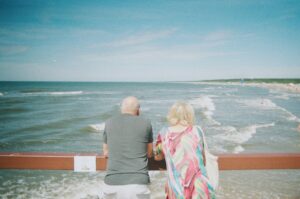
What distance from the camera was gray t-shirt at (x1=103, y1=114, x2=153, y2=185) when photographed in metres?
2.10

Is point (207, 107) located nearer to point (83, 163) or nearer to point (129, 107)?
point (129, 107)

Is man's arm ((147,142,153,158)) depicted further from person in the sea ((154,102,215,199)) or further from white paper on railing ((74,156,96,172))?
white paper on railing ((74,156,96,172))

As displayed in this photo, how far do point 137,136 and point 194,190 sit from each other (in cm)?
61

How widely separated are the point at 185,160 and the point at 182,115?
351 mm

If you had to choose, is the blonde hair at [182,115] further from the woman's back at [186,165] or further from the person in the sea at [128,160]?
the person in the sea at [128,160]

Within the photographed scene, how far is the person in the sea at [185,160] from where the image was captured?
1878mm

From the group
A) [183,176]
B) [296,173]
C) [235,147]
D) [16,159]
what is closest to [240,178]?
[296,173]

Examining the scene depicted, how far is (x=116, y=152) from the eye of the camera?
82.8 inches

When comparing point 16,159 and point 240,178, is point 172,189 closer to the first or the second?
point 16,159

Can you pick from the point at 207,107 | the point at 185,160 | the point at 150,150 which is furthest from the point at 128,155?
the point at 207,107

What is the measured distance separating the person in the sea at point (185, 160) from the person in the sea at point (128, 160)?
213 mm

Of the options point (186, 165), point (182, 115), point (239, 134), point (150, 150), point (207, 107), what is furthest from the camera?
point (207, 107)

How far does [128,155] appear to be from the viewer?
6.91ft

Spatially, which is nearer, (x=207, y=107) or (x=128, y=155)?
(x=128, y=155)
